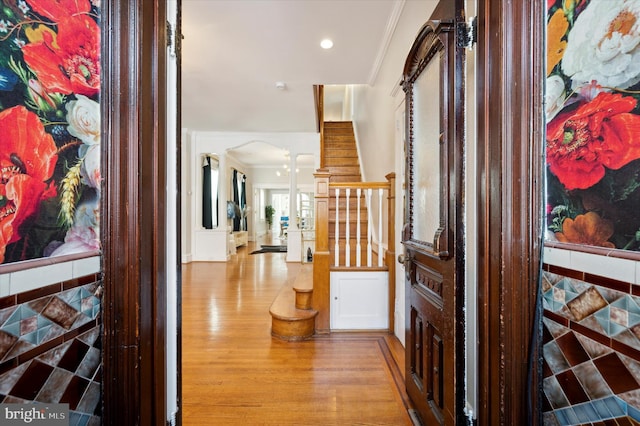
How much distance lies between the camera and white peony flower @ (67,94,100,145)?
0.76 metres

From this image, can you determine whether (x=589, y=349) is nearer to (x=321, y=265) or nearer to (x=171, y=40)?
(x=171, y=40)

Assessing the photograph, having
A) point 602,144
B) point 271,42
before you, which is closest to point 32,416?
point 602,144

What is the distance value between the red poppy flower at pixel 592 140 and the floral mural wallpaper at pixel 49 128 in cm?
126

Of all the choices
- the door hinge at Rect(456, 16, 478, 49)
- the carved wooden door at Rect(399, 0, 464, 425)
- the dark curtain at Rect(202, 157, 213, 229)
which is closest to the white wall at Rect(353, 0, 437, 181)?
the carved wooden door at Rect(399, 0, 464, 425)

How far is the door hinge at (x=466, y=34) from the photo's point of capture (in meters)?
1.11

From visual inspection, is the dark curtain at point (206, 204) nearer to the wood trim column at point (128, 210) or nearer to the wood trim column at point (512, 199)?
the wood trim column at point (128, 210)

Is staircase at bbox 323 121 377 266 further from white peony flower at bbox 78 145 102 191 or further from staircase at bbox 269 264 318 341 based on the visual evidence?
white peony flower at bbox 78 145 102 191

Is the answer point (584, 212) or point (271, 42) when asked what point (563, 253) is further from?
point (271, 42)

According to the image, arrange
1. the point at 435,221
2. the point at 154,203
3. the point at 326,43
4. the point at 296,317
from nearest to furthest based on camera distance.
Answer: the point at 154,203, the point at 435,221, the point at 296,317, the point at 326,43

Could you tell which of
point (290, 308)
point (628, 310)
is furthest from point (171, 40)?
point (290, 308)

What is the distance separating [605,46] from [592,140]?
0.68ft

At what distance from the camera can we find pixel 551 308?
2.70 ft

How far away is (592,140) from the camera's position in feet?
2.33

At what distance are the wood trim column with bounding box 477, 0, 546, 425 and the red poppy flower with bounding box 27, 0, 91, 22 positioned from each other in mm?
1177
